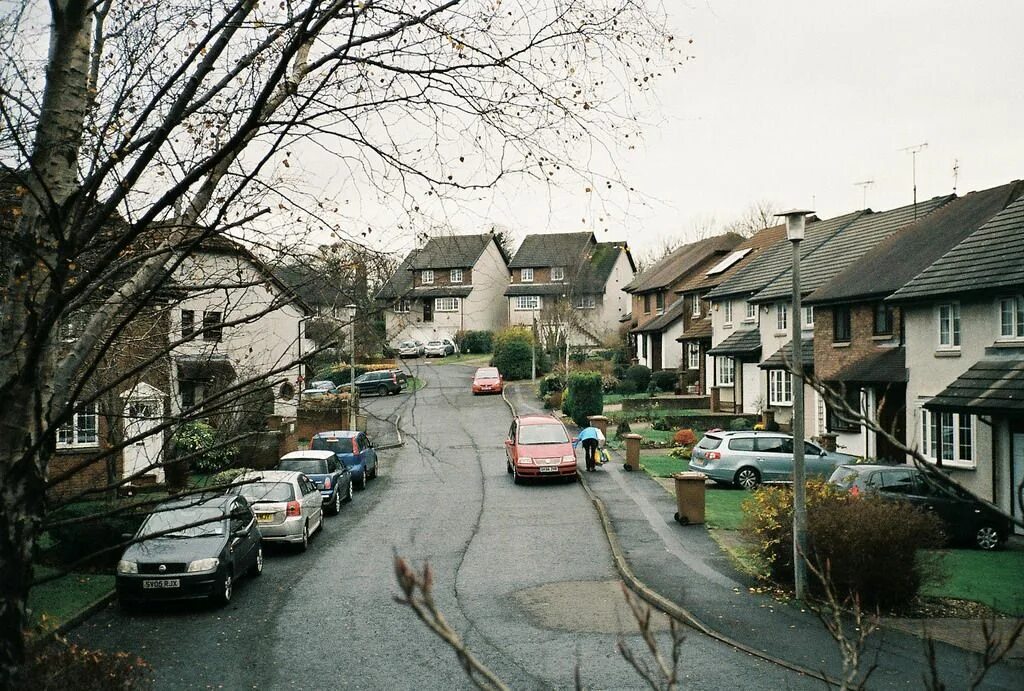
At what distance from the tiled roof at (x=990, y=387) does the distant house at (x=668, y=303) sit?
32.0 m

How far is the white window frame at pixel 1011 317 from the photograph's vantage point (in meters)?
21.2

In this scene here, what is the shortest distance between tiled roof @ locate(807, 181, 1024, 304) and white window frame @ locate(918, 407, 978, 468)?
5.11m

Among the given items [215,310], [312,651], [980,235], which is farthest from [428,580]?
[980,235]

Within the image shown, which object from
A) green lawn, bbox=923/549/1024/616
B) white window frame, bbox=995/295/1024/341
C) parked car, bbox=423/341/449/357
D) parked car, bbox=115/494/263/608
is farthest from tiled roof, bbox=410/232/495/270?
parked car, bbox=423/341/449/357

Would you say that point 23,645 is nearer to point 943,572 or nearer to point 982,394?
point 943,572

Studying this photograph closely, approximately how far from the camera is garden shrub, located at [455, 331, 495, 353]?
73438 mm

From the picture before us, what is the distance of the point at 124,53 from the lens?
598 centimetres

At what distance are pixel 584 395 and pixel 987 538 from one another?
23.0 meters

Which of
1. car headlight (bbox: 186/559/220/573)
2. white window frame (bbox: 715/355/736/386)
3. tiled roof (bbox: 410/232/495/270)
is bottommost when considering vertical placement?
car headlight (bbox: 186/559/220/573)

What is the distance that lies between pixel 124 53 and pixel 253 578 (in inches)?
516

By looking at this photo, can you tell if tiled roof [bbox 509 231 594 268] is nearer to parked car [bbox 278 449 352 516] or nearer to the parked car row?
parked car [bbox 278 449 352 516]

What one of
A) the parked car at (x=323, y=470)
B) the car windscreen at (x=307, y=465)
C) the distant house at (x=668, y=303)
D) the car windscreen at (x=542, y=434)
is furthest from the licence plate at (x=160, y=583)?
the distant house at (x=668, y=303)

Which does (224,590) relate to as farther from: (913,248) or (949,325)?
(913,248)

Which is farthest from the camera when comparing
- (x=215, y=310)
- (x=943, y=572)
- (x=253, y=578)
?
(x=253, y=578)
